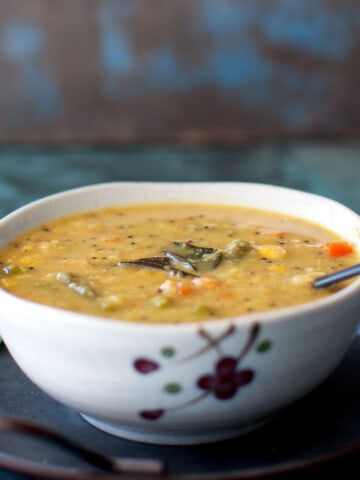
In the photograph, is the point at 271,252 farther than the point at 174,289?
Yes

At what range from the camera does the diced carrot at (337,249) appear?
1793 mm

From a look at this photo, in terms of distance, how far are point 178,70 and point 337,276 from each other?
9.95ft

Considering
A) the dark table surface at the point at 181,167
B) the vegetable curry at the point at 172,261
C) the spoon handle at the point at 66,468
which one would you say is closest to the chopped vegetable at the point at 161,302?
the vegetable curry at the point at 172,261

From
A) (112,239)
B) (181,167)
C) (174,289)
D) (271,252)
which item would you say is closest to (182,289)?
(174,289)

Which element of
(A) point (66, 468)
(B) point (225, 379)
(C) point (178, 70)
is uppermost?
(B) point (225, 379)

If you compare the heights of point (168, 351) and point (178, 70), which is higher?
point (168, 351)

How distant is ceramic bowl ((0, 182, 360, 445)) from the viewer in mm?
1341

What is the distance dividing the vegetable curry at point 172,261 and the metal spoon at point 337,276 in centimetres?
2

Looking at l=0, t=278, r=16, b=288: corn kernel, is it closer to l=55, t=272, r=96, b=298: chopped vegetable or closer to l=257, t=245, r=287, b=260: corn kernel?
l=55, t=272, r=96, b=298: chopped vegetable

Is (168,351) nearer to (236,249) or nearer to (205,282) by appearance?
(205,282)

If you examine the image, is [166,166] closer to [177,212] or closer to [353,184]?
[353,184]

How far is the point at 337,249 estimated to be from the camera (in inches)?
71.0

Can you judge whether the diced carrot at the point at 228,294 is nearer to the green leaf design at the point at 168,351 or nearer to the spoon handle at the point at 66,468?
the green leaf design at the point at 168,351

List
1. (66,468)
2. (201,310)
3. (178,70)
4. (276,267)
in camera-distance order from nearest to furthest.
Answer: (66,468), (201,310), (276,267), (178,70)
